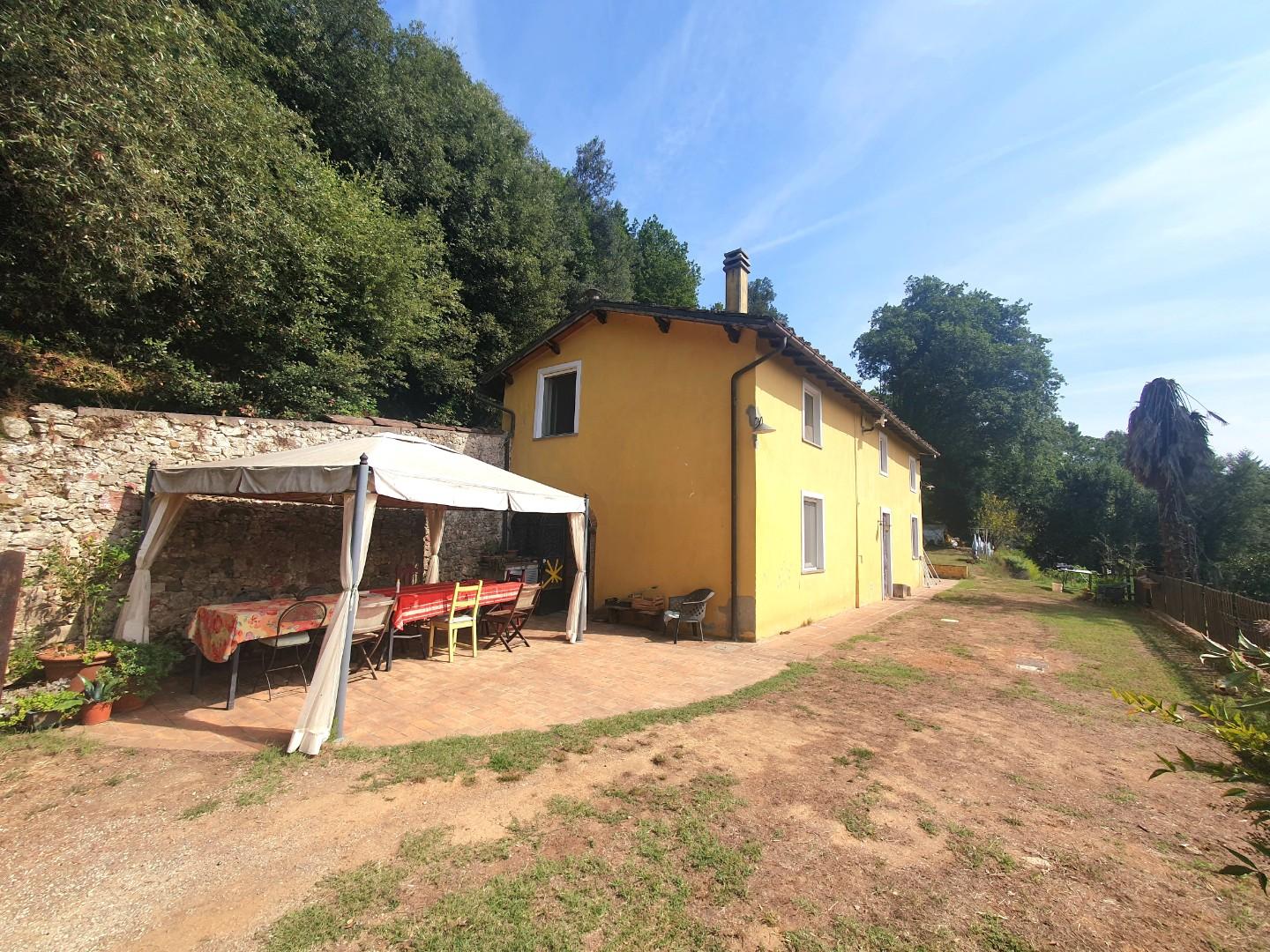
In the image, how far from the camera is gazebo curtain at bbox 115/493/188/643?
544 cm

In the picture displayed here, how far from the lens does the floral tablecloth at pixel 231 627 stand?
498 centimetres

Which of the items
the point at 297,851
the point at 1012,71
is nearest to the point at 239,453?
the point at 297,851

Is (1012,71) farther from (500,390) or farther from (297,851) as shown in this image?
(500,390)

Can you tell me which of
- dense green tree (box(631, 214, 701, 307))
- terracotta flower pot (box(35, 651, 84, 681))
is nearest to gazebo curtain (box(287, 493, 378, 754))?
terracotta flower pot (box(35, 651, 84, 681))

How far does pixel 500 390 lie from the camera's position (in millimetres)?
13477

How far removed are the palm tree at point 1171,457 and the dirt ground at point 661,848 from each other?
49.1ft

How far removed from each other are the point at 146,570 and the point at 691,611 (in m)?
6.88

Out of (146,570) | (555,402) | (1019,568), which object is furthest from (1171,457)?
(146,570)

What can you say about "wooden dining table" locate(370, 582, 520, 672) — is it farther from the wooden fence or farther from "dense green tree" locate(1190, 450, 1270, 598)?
"dense green tree" locate(1190, 450, 1270, 598)

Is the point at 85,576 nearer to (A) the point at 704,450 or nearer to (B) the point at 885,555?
(A) the point at 704,450

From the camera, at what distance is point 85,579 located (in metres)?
5.41

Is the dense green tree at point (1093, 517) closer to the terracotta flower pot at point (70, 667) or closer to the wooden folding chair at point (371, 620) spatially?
the wooden folding chair at point (371, 620)

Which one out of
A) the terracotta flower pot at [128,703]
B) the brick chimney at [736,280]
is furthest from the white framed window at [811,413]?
the terracotta flower pot at [128,703]

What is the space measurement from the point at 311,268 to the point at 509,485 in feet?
19.5
